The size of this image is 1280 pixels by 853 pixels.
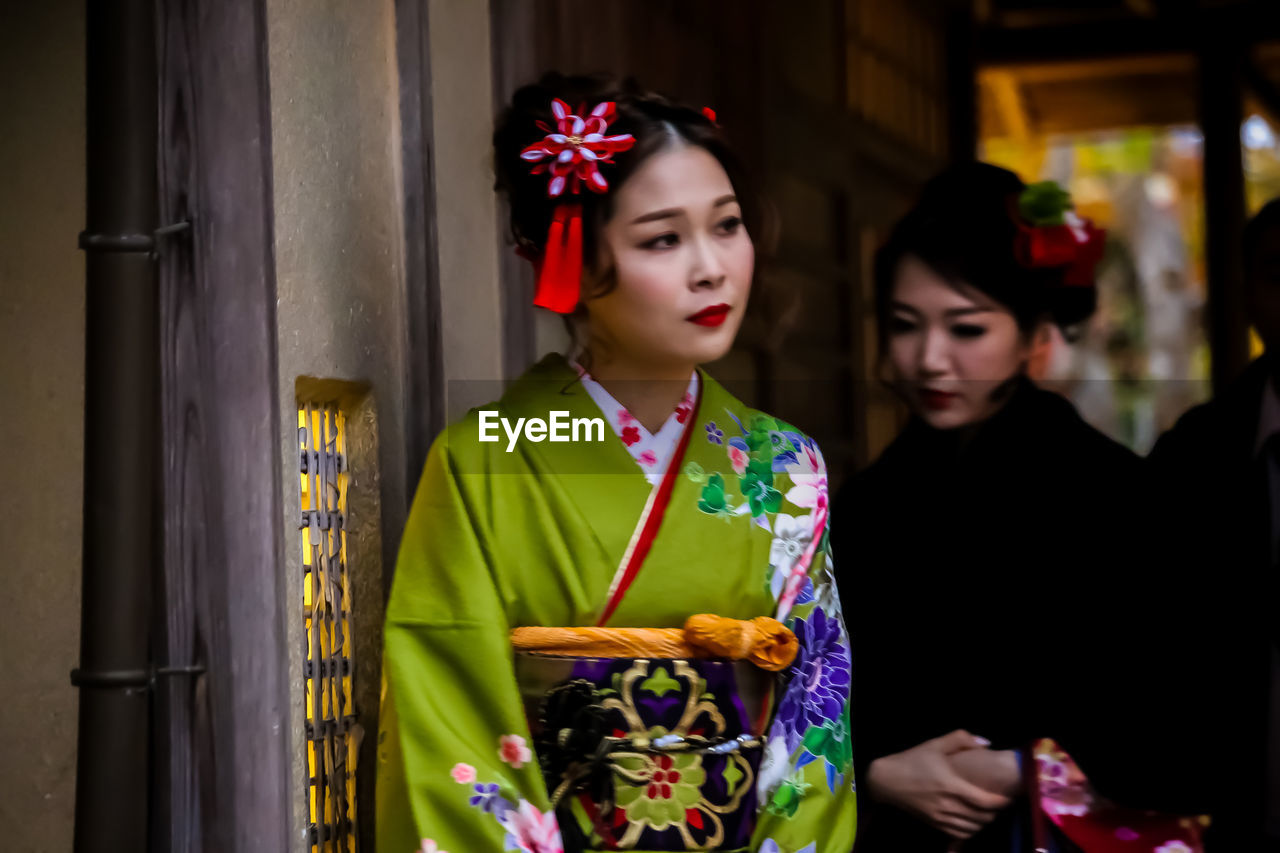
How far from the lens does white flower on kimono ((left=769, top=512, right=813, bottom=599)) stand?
2.14m

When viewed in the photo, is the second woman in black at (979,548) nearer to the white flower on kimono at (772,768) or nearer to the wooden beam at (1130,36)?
the white flower on kimono at (772,768)

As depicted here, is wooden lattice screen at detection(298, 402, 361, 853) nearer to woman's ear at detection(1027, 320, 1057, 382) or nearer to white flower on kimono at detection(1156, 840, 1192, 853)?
woman's ear at detection(1027, 320, 1057, 382)

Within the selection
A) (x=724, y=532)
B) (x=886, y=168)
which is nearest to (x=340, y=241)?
(x=724, y=532)

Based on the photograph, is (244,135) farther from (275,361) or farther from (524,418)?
(524,418)

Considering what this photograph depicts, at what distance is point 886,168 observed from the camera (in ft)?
16.8

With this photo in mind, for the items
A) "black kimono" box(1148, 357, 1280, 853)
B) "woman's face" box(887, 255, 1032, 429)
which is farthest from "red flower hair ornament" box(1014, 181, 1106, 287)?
"black kimono" box(1148, 357, 1280, 853)

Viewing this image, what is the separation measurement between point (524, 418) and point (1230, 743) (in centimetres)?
138

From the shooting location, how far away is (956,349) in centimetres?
237

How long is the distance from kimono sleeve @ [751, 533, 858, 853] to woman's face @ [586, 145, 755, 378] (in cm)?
42

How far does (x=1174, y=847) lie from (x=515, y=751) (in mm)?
1093

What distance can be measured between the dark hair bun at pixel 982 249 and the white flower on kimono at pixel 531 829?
3.66ft

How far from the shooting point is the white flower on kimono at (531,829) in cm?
194

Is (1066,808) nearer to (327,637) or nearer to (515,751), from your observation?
(515,751)

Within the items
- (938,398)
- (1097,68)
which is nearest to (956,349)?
(938,398)
